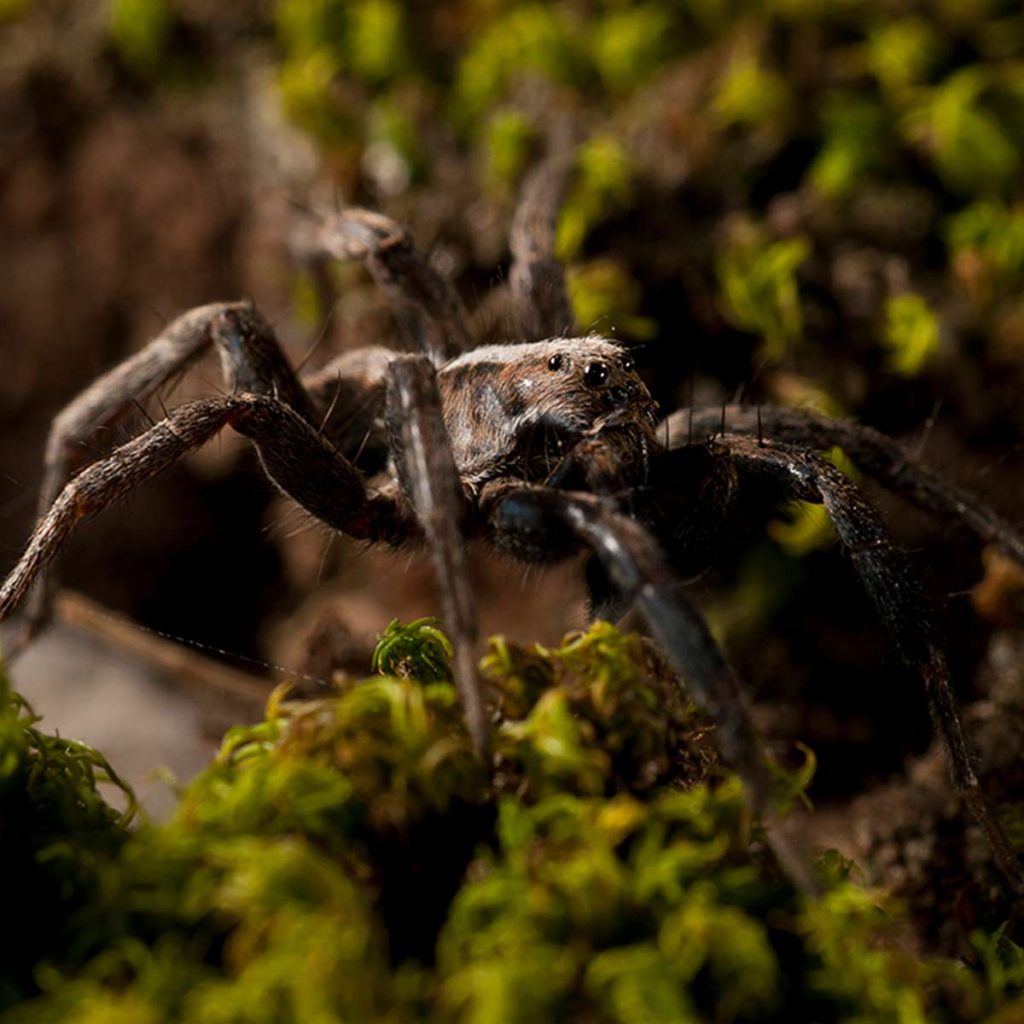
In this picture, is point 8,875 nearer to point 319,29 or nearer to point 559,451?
point 559,451

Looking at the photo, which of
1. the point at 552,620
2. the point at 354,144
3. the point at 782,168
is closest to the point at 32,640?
the point at 552,620

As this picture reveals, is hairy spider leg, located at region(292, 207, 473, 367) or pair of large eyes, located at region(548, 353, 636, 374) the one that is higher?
hairy spider leg, located at region(292, 207, 473, 367)

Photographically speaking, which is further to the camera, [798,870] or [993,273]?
[993,273]

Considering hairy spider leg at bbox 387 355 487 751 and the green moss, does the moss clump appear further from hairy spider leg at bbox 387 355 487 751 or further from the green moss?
the green moss

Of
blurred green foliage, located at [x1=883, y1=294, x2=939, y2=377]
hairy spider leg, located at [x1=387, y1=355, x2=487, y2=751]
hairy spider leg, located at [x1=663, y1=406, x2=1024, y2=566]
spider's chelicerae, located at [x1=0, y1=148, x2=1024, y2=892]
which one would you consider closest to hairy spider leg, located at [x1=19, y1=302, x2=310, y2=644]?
spider's chelicerae, located at [x1=0, y1=148, x2=1024, y2=892]

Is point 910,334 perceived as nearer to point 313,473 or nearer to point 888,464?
point 888,464

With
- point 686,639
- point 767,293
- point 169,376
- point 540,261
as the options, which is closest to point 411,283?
point 540,261

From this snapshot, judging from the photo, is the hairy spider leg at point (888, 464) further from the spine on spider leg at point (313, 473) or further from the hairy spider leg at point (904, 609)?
the spine on spider leg at point (313, 473)
